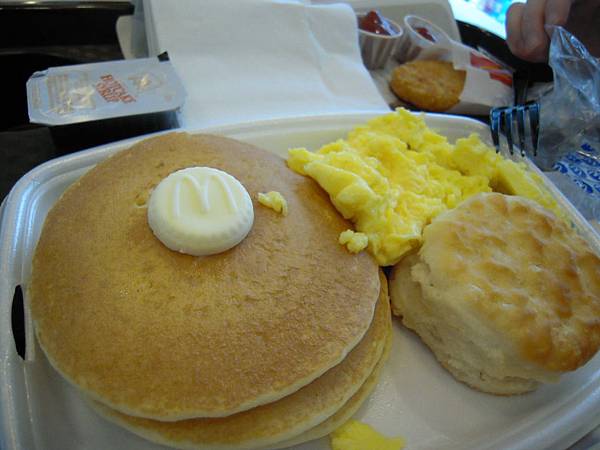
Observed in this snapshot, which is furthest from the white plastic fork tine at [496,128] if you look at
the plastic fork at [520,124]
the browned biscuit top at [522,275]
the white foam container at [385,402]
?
the white foam container at [385,402]

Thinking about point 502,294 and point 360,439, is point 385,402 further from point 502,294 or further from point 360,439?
point 502,294

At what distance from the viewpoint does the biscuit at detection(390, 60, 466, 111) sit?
7.77 ft

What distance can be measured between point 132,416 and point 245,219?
0.49m

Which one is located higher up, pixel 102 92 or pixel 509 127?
pixel 102 92

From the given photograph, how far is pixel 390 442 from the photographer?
1.01 m

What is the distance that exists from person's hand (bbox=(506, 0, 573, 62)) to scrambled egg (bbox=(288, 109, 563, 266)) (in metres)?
0.98

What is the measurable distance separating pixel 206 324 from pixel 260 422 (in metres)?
0.24

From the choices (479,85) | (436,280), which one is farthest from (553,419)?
(479,85)

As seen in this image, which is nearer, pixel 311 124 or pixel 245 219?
pixel 245 219

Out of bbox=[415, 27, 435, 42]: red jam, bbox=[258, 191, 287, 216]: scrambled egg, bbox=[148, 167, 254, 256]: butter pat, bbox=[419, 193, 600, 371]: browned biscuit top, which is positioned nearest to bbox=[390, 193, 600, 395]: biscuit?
bbox=[419, 193, 600, 371]: browned biscuit top

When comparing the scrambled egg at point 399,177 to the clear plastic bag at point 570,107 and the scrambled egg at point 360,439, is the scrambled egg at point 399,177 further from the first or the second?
the scrambled egg at point 360,439

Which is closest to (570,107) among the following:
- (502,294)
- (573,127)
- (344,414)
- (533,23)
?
(573,127)

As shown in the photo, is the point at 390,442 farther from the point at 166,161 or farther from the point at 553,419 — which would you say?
the point at 166,161

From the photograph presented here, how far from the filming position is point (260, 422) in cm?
92
